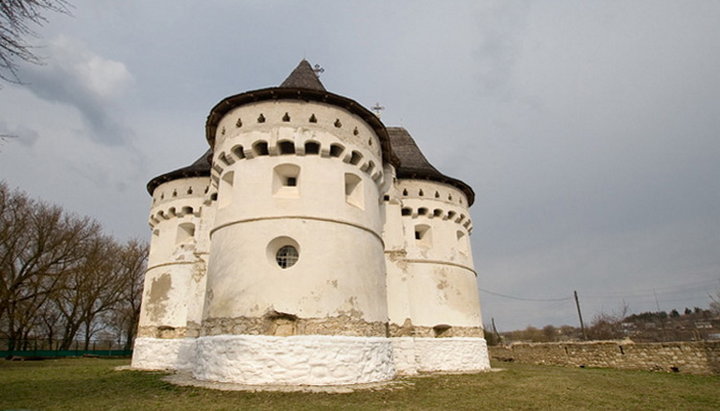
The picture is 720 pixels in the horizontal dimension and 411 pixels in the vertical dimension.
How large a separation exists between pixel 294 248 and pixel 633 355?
48.8 feet

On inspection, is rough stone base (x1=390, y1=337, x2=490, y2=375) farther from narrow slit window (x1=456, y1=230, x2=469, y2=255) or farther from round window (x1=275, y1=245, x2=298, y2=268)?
round window (x1=275, y1=245, x2=298, y2=268)

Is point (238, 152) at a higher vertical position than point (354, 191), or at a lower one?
higher

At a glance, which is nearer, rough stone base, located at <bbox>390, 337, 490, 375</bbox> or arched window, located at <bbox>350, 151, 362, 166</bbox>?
arched window, located at <bbox>350, 151, 362, 166</bbox>

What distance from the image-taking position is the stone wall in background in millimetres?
13305

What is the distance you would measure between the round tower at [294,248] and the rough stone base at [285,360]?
2 centimetres

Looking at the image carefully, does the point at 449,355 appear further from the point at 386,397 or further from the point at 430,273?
→ the point at 386,397

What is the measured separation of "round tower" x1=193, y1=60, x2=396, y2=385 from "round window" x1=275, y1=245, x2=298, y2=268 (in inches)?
1.5

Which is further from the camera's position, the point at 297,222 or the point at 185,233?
the point at 185,233

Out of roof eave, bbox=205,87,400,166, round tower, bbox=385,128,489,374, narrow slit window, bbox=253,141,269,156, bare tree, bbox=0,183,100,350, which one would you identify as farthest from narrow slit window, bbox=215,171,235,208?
bare tree, bbox=0,183,100,350

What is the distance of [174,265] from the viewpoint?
1723 centimetres

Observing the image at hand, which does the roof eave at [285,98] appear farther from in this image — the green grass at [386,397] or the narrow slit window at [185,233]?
the green grass at [386,397]

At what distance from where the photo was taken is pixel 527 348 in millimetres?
23484

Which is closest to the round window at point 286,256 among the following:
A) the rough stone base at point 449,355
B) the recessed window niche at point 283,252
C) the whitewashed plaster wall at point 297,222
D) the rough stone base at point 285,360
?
the recessed window niche at point 283,252

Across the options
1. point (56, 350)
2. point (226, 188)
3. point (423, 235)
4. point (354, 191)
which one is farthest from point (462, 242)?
point (56, 350)
